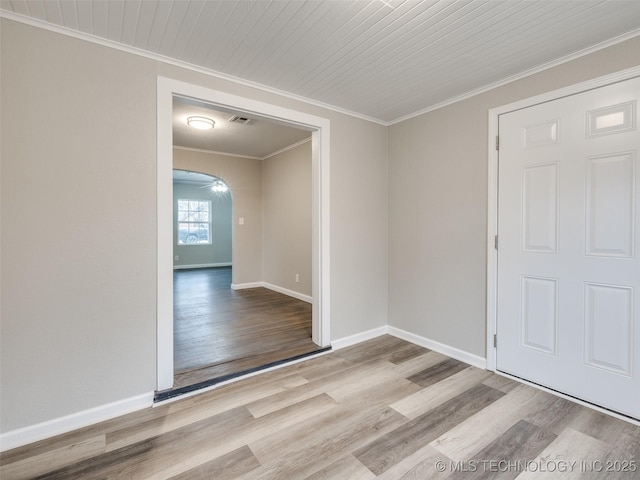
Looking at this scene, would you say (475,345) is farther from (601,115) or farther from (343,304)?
(601,115)

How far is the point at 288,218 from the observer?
17.4 feet

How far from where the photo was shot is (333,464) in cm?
163

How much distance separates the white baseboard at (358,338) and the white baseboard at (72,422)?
1735 millimetres

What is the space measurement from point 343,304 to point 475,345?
4.30 ft

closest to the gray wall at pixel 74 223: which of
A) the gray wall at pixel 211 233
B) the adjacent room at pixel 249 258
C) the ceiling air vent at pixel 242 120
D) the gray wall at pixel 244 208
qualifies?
the adjacent room at pixel 249 258

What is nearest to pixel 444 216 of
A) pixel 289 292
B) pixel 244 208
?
pixel 289 292

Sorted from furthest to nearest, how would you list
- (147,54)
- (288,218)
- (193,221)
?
(193,221), (288,218), (147,54)

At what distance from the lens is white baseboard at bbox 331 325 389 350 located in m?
3.16

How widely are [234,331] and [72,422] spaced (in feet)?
5.53

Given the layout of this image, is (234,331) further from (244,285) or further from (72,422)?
(244,285)

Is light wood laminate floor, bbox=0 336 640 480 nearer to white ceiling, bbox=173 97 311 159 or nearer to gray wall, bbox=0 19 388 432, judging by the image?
gray wall, bbox=0 19 388 432

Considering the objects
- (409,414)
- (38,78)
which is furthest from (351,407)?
(38,78)

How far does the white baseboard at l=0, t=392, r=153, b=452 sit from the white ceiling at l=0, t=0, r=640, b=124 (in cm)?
244

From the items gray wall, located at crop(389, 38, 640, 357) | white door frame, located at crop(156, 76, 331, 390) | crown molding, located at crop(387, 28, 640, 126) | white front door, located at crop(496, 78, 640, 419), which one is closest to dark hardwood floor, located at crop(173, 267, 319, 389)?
white door frame, located at crop(156, 76, 331, 390)
